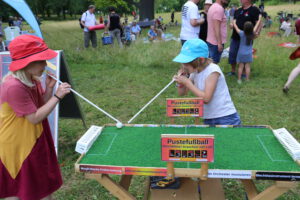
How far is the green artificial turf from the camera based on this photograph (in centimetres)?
187

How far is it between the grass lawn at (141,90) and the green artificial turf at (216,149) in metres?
0.99

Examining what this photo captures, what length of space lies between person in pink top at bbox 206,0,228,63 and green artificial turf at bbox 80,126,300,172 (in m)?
3.88

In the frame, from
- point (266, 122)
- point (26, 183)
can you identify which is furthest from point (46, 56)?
point (266, 122)

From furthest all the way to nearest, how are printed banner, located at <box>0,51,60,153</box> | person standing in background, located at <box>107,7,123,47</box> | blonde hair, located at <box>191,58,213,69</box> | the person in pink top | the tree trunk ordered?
the tree trunk < person standing in background, located at <box>107,7,123,47</box> < the person in pink top < printed banner, located at <box>0,51,60,153</box> < blonde hair, located at <box>191,58,213,69</box>

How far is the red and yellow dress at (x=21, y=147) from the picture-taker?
6.39 ft

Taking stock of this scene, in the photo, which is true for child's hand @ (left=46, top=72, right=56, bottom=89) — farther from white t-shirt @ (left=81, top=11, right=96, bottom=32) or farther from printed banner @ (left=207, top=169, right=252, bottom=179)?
white t-shirt @ (left=81, top=11, right=96, bottom=32)

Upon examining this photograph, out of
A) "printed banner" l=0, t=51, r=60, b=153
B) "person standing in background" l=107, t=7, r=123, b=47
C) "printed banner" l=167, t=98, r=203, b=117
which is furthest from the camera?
"person standing in background" l=107, t=7, r=123, b=47

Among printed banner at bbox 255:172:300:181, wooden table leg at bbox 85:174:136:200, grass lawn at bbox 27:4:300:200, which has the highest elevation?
printed banner at bbox 255:172:300:181

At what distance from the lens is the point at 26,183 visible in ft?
6.90

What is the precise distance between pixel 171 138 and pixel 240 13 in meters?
5.49

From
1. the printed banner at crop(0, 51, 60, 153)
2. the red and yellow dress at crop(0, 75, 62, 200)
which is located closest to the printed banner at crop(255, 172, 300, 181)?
the red and yellow dress at crop(0, 75, 62, 200)

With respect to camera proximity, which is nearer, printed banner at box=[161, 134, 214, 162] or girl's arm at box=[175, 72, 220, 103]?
printed banner at box=[161, 134, 214, 162]

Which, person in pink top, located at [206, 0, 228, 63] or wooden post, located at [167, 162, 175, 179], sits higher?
person in pink top, located at [206, 0, 228, 63]

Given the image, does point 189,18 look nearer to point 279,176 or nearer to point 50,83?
point 50,83
